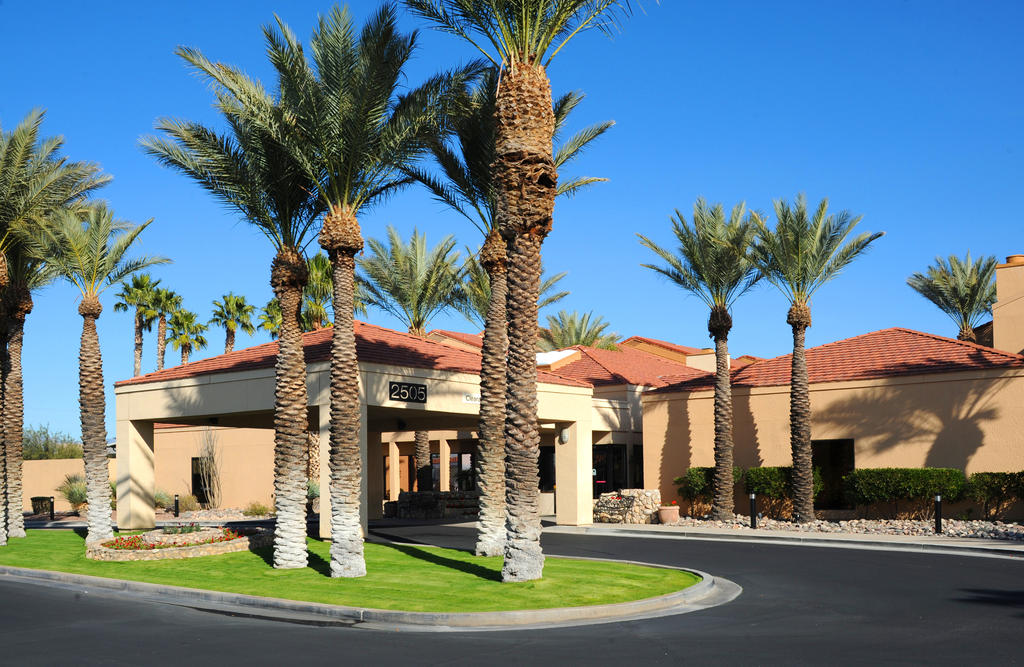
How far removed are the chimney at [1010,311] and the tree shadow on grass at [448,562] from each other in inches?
1019

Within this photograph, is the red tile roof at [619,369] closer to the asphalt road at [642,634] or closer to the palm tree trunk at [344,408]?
the palm tree trunk at [344,408]

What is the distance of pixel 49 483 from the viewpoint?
5094 centimetres

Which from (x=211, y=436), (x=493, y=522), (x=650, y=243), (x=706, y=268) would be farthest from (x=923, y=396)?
(x=211, y=436)

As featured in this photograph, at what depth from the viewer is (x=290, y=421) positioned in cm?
1877

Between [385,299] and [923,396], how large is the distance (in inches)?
801

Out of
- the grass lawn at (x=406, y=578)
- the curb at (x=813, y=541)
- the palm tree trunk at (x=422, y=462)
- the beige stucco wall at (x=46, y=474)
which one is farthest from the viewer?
the beige stucco wall at (x=46, y=474)

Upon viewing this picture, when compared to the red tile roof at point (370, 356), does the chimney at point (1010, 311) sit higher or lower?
higher

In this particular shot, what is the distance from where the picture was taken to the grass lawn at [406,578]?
13.8 meters

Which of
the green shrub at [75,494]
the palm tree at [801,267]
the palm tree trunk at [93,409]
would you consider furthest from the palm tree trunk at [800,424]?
the green shrub at [75,494]

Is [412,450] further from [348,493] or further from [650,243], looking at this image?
[348,493]

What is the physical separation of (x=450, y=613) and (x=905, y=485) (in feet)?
67.3

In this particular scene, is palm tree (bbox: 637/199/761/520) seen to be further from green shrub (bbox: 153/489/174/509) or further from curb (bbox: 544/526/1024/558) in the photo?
green shrub (bbox: 153/489/174/509)

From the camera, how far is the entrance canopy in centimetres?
2592

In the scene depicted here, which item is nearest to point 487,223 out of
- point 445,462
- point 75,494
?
point 445,462
